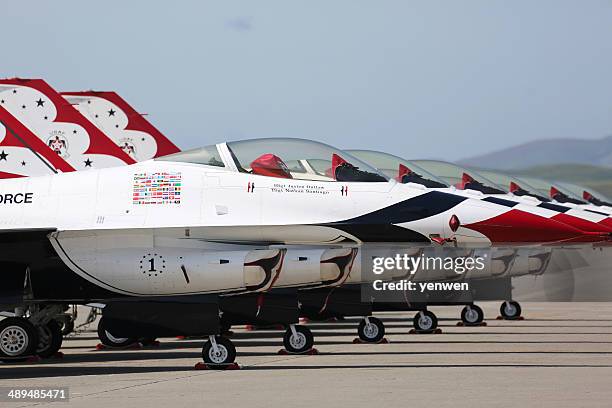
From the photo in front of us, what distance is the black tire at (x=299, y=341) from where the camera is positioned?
46.8ft

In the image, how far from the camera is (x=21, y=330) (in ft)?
45.9

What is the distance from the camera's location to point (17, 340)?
14.0 m

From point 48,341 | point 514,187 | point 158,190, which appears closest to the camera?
point 158,190

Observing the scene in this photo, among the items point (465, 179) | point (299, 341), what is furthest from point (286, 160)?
point (465, 179)

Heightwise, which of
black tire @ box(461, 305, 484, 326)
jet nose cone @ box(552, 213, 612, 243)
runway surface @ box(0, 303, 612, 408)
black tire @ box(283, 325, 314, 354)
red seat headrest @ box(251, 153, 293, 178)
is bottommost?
runway surface @ box(0, 303, 612, 408)

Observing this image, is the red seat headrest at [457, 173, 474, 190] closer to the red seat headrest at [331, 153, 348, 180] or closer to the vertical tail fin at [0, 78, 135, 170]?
the vertical tail fin at [0, 78, 135, 170]

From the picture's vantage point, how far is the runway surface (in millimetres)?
9469

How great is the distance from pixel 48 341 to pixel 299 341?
10.8 feet

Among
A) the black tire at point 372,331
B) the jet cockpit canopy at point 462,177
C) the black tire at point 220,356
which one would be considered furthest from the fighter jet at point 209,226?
the jet cockpit canopy at point 462,177

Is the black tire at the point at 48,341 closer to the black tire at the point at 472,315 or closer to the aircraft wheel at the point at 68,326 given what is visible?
the aircraft wheel at the point at 68,326

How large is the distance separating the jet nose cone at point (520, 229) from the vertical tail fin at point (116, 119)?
10583mm

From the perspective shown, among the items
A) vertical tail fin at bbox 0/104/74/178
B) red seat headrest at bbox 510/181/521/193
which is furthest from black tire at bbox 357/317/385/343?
red seat headrest at bbox 510/181/521/193

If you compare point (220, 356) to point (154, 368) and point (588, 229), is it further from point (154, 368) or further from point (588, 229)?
point (588, 229)

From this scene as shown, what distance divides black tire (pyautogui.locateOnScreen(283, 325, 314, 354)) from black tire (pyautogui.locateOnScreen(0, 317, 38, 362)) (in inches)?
122
